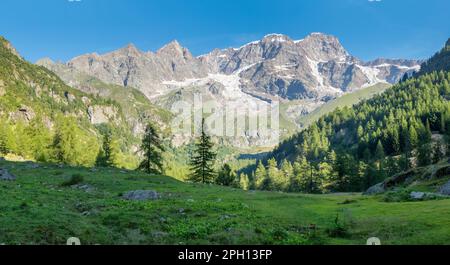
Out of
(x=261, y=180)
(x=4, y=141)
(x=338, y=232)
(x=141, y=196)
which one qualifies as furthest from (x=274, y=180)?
(x=338, y=232)

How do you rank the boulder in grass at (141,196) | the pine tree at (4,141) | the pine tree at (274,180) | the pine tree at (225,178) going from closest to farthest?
the boulder in grass at (141,196), the pine tree at (4,141), the pine tree at (225,178), the pine tree at (274,180)

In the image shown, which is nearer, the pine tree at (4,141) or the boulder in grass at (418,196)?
the boulder in grass at (418,196)

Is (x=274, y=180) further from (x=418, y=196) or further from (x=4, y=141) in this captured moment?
(x=418, y=196)

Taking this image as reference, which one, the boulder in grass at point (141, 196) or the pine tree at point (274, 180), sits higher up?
the pine tree at point (274, 180)

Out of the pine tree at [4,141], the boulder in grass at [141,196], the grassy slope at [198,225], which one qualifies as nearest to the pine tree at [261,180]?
the pine tree at [4,141]

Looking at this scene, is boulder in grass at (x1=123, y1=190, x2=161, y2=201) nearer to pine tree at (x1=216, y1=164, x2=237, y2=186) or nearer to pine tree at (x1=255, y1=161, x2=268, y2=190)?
pine tree at (x1=216, y1=164, x2=237, y2=186)

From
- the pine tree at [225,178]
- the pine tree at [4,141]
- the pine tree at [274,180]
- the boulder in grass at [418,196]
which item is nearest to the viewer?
the boulder in grass at [418,196]

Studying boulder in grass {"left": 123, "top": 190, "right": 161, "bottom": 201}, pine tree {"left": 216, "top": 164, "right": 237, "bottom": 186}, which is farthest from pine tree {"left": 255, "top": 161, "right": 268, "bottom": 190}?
boulder in grass {"left": 123, "top": 190, "right": 161, "bottom": 201}

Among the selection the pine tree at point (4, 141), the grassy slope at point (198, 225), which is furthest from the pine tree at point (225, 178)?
the grassy slope at point (198, 225)

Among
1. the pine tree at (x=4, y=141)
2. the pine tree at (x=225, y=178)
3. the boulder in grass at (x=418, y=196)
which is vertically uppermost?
the pine tree at (x=4, y=141)

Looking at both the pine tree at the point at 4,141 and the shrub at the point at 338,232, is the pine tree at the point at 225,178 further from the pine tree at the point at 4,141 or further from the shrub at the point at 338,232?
the shrub at the point at 338,232

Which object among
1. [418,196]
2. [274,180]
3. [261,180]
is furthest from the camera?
[261,180]
